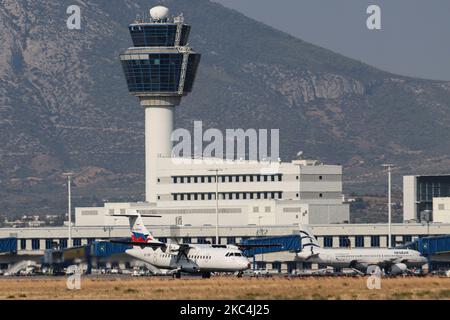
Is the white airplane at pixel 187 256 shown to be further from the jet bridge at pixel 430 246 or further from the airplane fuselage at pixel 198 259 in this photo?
the jet bridge at pixel 430 246

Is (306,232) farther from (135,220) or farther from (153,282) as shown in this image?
(153,282)

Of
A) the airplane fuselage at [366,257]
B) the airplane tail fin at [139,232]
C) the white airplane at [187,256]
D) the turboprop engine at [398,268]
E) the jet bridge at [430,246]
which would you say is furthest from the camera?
the jet bridge at [430,246]

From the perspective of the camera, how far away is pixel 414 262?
180250 mm

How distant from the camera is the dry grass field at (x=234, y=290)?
4309 inches

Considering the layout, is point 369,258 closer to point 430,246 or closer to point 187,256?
point 430,246

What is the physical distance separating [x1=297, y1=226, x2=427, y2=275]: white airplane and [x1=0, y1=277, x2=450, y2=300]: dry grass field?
40042 millimetres

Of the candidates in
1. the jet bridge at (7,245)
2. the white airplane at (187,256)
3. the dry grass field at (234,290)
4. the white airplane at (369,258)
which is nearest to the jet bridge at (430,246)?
the white airplane at (369,258)

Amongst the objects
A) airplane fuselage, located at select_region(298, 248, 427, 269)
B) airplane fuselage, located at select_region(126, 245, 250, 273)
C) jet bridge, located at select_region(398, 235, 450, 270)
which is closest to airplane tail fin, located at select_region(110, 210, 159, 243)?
airplane fuselage, located at select_region(126, 245, 250, 273)

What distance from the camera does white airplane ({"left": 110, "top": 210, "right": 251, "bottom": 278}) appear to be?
493ft

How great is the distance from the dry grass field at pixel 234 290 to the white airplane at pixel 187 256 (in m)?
11.0

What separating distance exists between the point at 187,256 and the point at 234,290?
3568 centimetres

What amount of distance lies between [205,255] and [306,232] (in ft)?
130

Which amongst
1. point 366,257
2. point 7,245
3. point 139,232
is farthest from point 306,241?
point 7,245

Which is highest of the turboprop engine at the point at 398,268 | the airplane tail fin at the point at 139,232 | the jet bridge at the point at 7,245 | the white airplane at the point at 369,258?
the airplane tail fin at the point at 139,232
